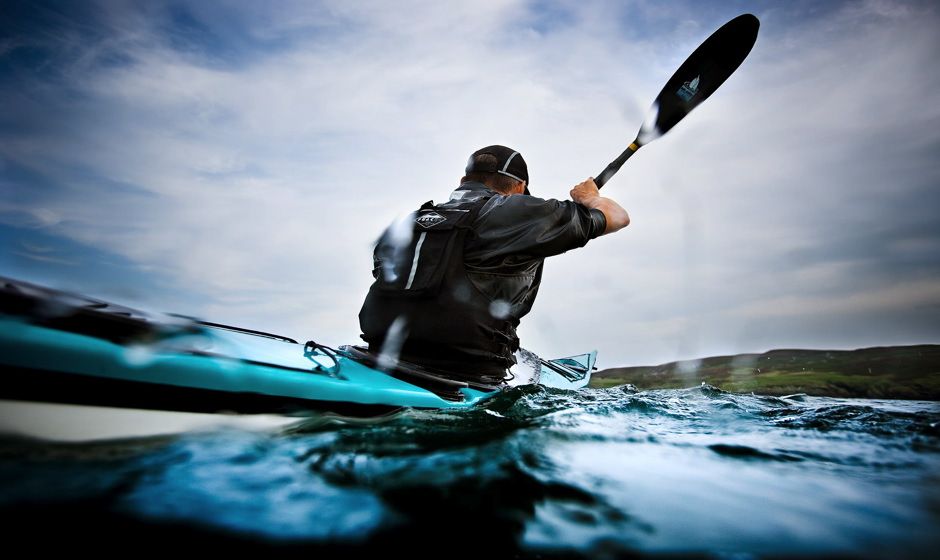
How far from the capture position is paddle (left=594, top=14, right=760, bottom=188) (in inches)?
221

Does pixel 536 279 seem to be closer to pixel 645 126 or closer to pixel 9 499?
pixel 645 126

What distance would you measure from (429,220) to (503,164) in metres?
1.20

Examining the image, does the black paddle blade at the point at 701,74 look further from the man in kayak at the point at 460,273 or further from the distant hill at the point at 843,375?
the distant hill at the point at 843,375

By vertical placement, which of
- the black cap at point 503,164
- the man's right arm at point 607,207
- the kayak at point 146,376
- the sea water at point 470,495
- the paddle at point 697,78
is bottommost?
the sea water at point 470,495

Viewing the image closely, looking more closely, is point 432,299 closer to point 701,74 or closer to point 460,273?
point 460,273

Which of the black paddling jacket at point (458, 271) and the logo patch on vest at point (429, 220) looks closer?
the black paddling jacket at point (458, 271)

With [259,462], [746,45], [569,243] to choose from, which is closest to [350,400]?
[259,462]

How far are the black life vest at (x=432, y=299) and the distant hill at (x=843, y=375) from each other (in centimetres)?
570

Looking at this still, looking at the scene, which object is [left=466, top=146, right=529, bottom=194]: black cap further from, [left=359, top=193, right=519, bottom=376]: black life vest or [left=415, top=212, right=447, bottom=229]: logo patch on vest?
[left=415, top=212, right=447, bottom=229]: logo patch on vest

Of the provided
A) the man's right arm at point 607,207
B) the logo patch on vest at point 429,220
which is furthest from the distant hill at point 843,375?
the logo patch on vest at point 429,220

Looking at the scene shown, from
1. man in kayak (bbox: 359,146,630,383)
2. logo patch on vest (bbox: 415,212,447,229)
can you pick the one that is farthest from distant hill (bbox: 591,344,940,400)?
logo patch on vest (bbox: 415,212,447,229)

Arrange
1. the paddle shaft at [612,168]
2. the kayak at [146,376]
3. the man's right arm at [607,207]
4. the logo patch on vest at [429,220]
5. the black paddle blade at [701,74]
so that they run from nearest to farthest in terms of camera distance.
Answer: the kayak at [146,376] → the logo patch on vest at [429,220] → the man's right arm at [607,207] → the paddle shaft at [612,168] → the black paddle blade at [701,74]

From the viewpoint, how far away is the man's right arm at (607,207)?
13.7ft

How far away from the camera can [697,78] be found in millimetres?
6047
